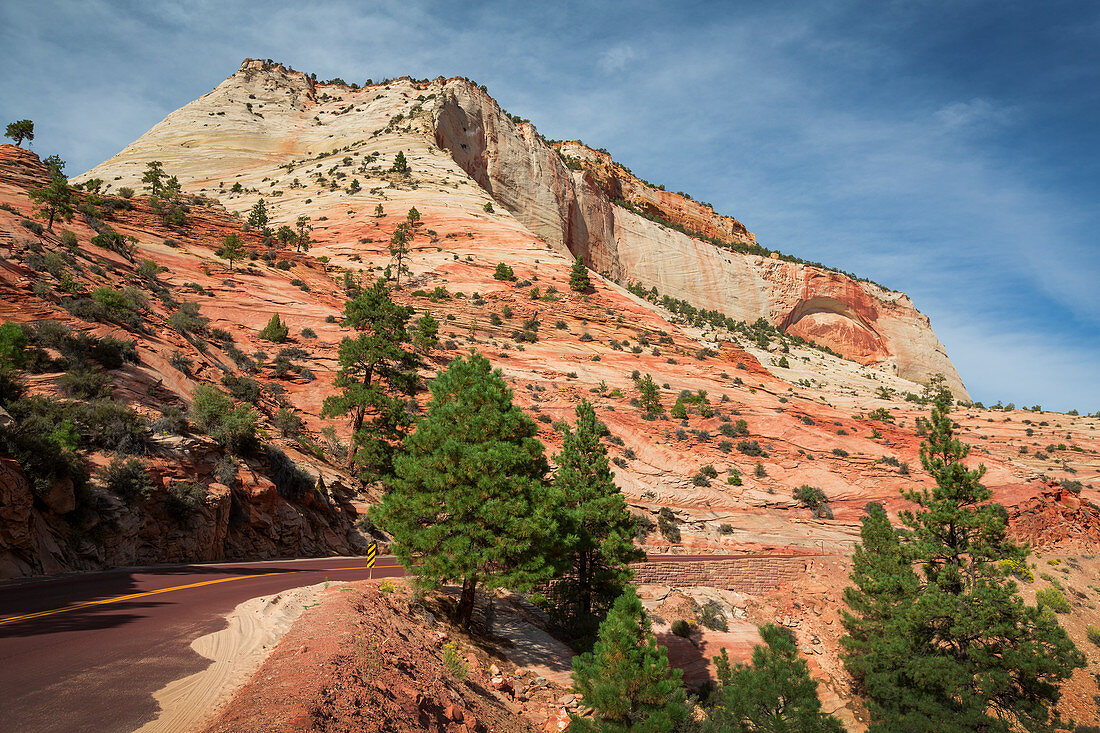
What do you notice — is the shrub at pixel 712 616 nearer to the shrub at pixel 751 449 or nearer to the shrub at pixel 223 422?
the shrub at pixel 751 449

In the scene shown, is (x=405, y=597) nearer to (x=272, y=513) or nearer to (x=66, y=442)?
(x=272, y=513)

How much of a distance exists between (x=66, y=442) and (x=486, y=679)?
11.8m

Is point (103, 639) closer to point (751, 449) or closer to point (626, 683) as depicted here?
point (626, 683)

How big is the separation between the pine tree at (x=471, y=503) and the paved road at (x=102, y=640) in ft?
9.39

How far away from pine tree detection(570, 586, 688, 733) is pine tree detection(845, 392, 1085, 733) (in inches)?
385

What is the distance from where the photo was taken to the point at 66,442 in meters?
12.9

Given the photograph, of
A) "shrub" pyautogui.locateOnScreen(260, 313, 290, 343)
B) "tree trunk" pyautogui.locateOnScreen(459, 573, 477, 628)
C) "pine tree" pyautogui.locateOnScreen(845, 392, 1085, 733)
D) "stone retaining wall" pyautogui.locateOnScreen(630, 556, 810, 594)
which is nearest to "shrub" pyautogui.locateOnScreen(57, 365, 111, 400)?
"tree trunk" pyautogui.locateOnScreen(459, 573, 477, 628)

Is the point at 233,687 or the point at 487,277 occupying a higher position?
the point at 487,277

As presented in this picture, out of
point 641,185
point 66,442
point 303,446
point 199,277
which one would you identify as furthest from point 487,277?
point 641,185

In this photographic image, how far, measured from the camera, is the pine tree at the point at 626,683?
1155 cm

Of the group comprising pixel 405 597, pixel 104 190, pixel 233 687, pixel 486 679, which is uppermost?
pixel 104 190

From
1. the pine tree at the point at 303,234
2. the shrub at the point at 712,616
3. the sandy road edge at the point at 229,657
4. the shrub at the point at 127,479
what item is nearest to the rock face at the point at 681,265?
the pine tree at the point at 303,234

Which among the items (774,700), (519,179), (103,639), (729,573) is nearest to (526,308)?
(729,573)

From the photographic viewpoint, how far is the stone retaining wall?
77.0ft
